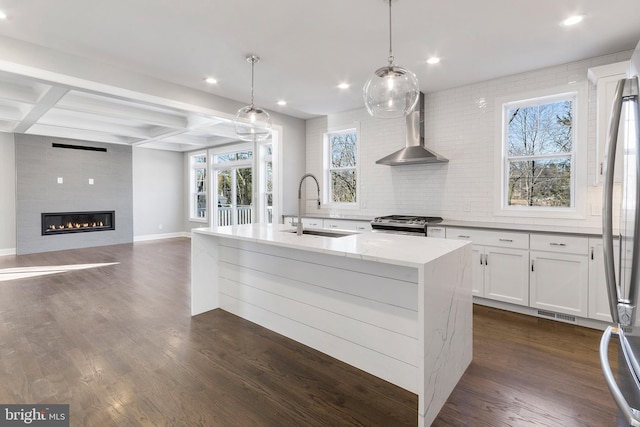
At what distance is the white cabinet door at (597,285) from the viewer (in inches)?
115

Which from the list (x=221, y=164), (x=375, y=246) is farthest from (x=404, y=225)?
(x=221, y=164)

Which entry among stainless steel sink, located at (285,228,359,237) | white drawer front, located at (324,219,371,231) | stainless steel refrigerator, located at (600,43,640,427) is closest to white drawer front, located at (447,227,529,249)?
white drawer front, located at (324,219,371,231)

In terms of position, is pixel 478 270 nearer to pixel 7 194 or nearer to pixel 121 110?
pixel 121 110

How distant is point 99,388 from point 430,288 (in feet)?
7.23

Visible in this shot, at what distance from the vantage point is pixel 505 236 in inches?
135

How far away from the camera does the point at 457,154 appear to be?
4.38 meters

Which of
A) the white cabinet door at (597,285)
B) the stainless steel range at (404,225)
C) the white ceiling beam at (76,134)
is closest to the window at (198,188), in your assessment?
the white ceiling beam at (76,134)

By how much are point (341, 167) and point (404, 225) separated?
214cm

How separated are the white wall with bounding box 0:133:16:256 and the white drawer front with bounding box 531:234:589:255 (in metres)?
9.78

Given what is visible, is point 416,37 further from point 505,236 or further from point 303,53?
point 505,236

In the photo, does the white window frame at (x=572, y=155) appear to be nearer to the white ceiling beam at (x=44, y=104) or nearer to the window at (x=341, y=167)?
the window at (x=341, y=167)

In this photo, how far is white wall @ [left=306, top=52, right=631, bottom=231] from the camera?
3.55 metres

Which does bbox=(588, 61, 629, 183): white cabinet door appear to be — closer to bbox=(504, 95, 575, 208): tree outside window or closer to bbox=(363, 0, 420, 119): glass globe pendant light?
bbox=(504, 95, 575, 208): tree outside window

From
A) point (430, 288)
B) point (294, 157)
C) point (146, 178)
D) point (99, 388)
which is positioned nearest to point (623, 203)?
point (430, 288)
